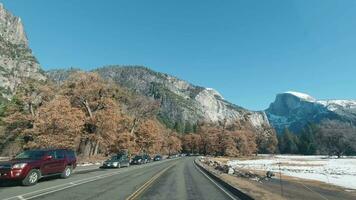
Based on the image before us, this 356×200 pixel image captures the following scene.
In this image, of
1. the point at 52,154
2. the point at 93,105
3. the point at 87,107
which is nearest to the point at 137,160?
the point at 93,105

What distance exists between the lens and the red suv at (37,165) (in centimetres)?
2055

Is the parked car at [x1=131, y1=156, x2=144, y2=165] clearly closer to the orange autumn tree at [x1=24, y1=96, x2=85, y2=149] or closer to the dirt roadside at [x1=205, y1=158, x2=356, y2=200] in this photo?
the orange autumn tree at [x1=24, y1=96, x2=85, y2=149]

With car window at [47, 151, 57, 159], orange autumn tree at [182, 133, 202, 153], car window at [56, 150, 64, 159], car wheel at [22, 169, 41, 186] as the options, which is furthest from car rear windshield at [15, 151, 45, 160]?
orange autumn tree at [182, 133, 202, 153]

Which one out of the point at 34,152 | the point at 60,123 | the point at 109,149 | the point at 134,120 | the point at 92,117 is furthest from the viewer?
the point at 134,120

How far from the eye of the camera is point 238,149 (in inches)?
5384

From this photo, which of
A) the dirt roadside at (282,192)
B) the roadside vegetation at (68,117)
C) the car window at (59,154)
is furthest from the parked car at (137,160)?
the car window at (59,154)

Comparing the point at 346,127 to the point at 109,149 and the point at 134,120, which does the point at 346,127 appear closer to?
the point at 134,120

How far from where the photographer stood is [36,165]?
73.0 feet

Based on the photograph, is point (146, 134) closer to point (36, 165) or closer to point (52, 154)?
point (52, 154)

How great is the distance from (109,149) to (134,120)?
44.8 ft

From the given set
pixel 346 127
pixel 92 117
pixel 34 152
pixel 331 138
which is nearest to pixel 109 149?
pixel 92 117

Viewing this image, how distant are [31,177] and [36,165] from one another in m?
1.02

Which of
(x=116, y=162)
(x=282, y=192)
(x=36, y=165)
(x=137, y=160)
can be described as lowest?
(x=282, y=192)

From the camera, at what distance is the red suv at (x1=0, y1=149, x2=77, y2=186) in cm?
2055
